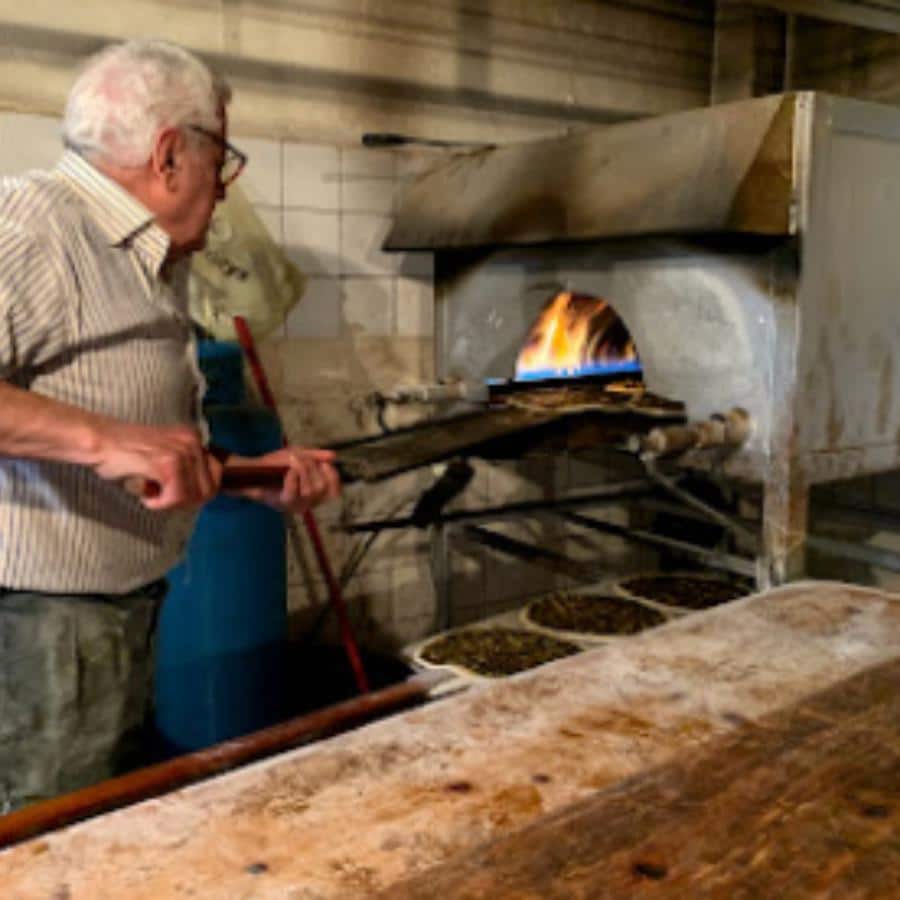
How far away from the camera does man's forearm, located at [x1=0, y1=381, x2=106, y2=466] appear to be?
146 cm

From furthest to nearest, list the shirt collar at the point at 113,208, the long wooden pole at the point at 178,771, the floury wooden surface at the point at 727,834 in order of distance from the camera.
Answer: the shirt collar at the point at 113,208 → the long wooden pole at the point at 178,771 → the floury wooden surface at the point at 727,834

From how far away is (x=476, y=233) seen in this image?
10.8 feet

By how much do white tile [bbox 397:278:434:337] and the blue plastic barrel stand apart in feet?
3.23

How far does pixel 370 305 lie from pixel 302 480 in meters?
2.10

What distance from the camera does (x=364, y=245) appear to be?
3793mm

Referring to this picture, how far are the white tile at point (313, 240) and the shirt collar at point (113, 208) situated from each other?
1.84 metres

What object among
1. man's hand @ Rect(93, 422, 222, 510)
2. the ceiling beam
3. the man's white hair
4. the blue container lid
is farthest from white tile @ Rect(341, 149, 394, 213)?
man's hand @ Rect(93, 422, 222, 510)

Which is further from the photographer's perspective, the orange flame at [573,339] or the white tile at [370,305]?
the white tile at [370,305]

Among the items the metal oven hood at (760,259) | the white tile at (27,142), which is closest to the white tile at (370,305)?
the metal oven hood at (760,259)

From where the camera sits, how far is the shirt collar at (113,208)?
67.9 inches

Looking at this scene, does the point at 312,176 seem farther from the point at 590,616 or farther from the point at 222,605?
the point at 590,616

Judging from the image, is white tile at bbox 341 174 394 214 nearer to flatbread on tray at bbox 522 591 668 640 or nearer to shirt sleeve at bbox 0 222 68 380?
flatbread on tray at bbox 522 591 668 640

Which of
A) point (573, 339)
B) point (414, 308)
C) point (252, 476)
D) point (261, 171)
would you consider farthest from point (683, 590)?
point (252, 476)

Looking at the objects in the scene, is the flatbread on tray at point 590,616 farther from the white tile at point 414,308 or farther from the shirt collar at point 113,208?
the shirt collar at point 113,208
